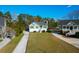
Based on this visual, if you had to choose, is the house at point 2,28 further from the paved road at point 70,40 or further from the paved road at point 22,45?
the paved road at point 70,40

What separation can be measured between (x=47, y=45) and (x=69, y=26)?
349 mm

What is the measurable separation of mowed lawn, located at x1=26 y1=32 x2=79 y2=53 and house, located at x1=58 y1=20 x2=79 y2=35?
14 cm

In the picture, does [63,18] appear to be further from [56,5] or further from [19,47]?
[19,47]

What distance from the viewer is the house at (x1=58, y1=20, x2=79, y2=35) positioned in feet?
20.1

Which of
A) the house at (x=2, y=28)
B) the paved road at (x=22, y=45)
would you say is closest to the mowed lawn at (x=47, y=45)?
the paved road at (x=22, y=45)

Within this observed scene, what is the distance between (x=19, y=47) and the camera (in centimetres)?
605

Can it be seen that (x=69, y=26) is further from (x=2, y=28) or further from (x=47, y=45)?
(x=2, y=28)

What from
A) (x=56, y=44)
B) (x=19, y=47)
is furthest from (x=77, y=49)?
(x=19, y=47)

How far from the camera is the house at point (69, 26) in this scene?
20.1 feet

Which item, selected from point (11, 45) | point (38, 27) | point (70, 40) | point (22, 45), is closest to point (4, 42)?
point (11, 45)

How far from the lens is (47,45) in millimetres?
6078

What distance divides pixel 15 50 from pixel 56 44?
0.48 m
